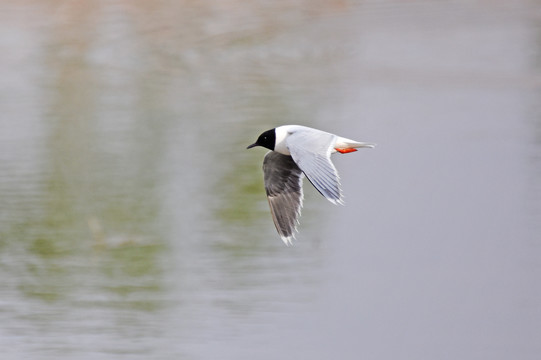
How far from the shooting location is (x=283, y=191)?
14.4ft

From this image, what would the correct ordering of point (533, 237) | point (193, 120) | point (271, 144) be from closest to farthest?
point (271, 144), point (533, 237), point (193, 120)

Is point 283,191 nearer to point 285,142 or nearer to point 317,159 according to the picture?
point 285,142

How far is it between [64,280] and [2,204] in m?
0.77

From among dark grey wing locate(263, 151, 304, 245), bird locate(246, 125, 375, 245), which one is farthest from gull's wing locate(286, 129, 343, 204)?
dark grey wing locate(263, 151, 304, 245)

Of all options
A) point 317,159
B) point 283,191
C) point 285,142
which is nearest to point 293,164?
point 283,191

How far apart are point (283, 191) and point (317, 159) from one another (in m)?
0.54

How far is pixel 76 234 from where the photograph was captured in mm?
6090

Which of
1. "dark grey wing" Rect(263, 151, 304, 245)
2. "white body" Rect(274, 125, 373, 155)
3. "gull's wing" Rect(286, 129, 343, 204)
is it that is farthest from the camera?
"dark grey wing" Rect(263, 151, 304, 245)

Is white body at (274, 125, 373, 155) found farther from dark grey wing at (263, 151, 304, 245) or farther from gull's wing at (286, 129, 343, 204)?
dark grey wing at (263, 151, 304, 245)

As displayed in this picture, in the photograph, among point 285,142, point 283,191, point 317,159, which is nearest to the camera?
point 317,159

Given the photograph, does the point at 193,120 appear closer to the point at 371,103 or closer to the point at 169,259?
the point at 371,103

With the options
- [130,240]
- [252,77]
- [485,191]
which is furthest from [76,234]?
[252,77]

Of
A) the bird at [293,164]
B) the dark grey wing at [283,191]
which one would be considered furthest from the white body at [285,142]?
the dark grey wing at [283,191]

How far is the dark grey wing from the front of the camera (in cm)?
440
